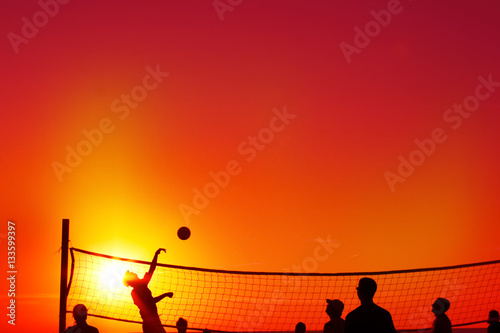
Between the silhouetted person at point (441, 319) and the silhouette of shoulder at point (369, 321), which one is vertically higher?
the silhouetted person at point (441, 319)

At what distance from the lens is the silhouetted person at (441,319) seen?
9.12 meters

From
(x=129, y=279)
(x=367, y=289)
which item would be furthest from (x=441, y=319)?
(x=129, y=279)

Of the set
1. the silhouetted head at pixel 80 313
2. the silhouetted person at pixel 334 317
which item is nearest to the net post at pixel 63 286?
the silhouetted head at pixel 80 313

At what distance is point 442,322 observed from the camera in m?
9.13

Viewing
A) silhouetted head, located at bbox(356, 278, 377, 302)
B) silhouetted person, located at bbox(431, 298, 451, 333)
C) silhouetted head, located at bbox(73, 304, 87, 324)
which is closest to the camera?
silhouetted head, located at bbox(356, 278, 377, 302)

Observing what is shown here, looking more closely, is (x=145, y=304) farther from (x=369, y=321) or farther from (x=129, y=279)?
(x=369, y=321)

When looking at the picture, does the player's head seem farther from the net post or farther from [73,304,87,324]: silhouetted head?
[73,304,87,324]: silhouetted head

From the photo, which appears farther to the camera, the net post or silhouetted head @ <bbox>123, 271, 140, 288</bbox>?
the net post

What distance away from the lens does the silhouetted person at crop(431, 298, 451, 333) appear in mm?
9125

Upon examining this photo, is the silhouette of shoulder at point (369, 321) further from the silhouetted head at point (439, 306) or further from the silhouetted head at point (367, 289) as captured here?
the silhouetted head at point (439, 306)

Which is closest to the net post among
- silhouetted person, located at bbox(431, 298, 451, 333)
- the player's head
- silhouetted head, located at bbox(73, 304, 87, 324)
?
the player's head

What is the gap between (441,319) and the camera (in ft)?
30.1

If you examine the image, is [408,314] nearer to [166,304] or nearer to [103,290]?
[103,290]

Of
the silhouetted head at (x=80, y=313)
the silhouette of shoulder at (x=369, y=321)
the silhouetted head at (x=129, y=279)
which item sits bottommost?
the silhouette of shoulder at (x=369, y=321)
